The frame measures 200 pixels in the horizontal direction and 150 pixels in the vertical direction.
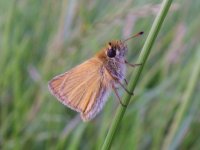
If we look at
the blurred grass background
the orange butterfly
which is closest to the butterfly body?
the orange butterfly

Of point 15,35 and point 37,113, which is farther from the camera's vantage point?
point 15,35

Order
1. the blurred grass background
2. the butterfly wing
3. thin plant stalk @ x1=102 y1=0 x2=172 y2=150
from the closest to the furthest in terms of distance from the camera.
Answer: thin plant stalk @ x1=102 y1=0 x2=172 y2=150, the butterfly wing, the blurred grass background

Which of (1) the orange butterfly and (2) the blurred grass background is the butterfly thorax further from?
(2) the blurred grass background

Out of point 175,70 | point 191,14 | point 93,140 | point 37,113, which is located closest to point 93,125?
point 93,140

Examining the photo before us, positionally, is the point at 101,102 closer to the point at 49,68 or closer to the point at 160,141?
the point at 160,141

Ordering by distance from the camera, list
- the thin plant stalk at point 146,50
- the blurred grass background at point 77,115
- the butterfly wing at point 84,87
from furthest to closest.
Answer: the blurred grass background at point 77,115
the butterfly wing at point 84,87
the thin plant stalk at point 146,50

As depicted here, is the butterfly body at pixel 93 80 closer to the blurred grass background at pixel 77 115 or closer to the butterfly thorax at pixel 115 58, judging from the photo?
the butterfly thorax at pixel 115 58

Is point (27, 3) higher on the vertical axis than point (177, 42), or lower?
higher

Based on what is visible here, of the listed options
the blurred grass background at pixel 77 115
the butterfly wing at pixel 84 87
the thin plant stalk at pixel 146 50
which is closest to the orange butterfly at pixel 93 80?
the butterfly wing at pixel 84 87
